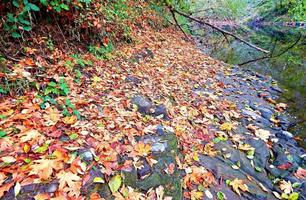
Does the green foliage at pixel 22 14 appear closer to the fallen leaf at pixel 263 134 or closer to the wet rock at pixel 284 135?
the fallen leaf at pixel 263 134

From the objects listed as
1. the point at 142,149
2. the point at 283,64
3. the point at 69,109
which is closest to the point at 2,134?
the point at 69,109

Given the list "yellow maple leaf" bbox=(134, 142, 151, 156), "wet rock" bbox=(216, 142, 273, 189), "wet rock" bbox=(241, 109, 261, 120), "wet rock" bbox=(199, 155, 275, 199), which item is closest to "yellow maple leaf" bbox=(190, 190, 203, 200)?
"wet rock" bbox=(199, 155, 275, 199)

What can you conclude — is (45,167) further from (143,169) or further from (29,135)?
(143,169)

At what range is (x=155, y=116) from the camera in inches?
148

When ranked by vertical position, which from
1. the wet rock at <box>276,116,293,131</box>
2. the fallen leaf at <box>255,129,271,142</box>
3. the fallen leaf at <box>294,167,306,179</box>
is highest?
the fallen leaf at <box>255,129,271,142</box>

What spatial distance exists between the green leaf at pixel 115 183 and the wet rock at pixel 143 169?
241 mm

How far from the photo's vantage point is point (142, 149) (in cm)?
286

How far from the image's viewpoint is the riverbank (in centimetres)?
230

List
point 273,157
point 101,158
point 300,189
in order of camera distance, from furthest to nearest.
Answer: point 273,157 → point 300,189 → point 101,158

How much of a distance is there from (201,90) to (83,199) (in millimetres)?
4458

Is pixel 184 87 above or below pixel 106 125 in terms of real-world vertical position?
below

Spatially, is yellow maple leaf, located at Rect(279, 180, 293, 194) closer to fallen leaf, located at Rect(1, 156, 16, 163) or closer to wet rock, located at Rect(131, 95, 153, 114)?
wet rock, located at Rect(131, 95, 153, 114)

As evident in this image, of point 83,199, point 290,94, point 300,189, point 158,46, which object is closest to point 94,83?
point 83,199

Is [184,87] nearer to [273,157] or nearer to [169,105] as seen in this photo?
[169,105]
